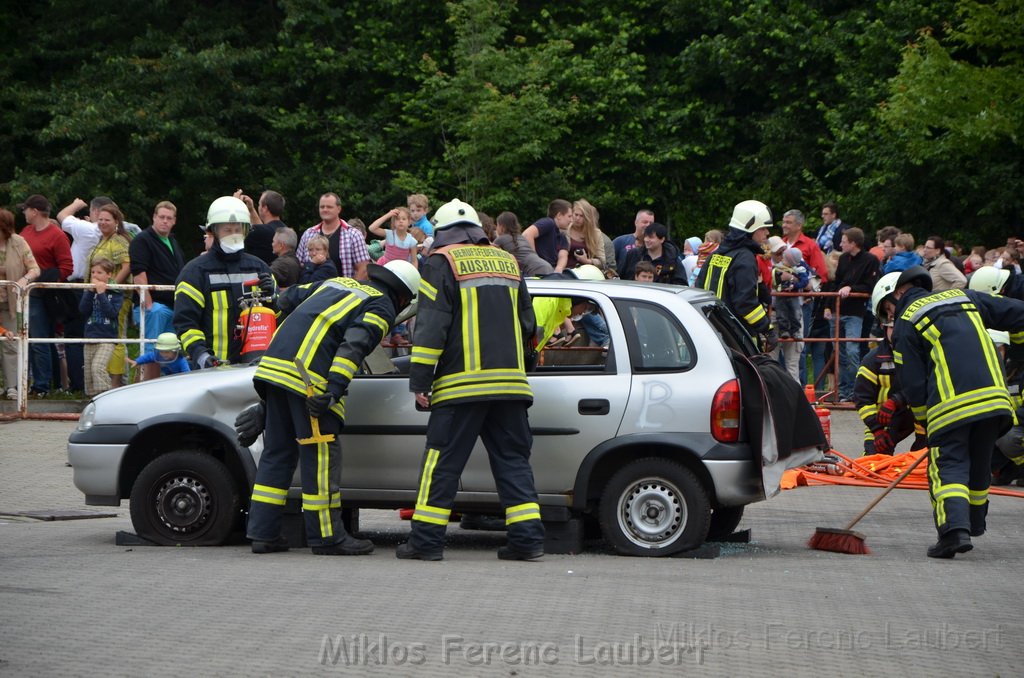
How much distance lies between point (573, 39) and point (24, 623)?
24734mm

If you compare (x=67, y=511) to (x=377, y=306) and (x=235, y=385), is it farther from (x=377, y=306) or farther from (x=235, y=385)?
(x=377, y=306)

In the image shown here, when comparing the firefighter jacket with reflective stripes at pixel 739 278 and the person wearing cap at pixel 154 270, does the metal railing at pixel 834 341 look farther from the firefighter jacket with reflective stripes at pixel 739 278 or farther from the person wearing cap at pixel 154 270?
the person wearing cap at pixel 154 270

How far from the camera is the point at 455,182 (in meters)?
29.2

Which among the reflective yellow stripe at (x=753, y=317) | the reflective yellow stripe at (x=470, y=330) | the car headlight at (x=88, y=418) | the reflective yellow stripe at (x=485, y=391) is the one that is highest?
the reflective yellow stripe at (x=753, y=317)

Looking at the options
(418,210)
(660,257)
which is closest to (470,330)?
(660,257)

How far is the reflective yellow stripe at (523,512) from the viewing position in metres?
8.30

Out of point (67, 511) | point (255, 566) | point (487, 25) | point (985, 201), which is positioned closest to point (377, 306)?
point (255, 566)

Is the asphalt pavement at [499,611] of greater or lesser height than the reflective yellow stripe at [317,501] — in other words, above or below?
below

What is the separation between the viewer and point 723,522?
9461 mm

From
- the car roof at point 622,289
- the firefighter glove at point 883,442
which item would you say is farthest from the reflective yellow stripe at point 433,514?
the firefighter glove at point 883,442

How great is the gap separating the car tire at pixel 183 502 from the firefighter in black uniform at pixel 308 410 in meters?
0.33

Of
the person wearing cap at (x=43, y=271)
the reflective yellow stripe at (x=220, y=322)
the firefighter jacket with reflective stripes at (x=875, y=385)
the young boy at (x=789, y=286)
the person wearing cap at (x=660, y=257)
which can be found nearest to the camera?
the reflective yellow stripe at (x=220, y=322)

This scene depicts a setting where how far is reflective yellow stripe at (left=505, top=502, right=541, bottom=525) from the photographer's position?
8.30 metres

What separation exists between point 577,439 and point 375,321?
133 centimetres
